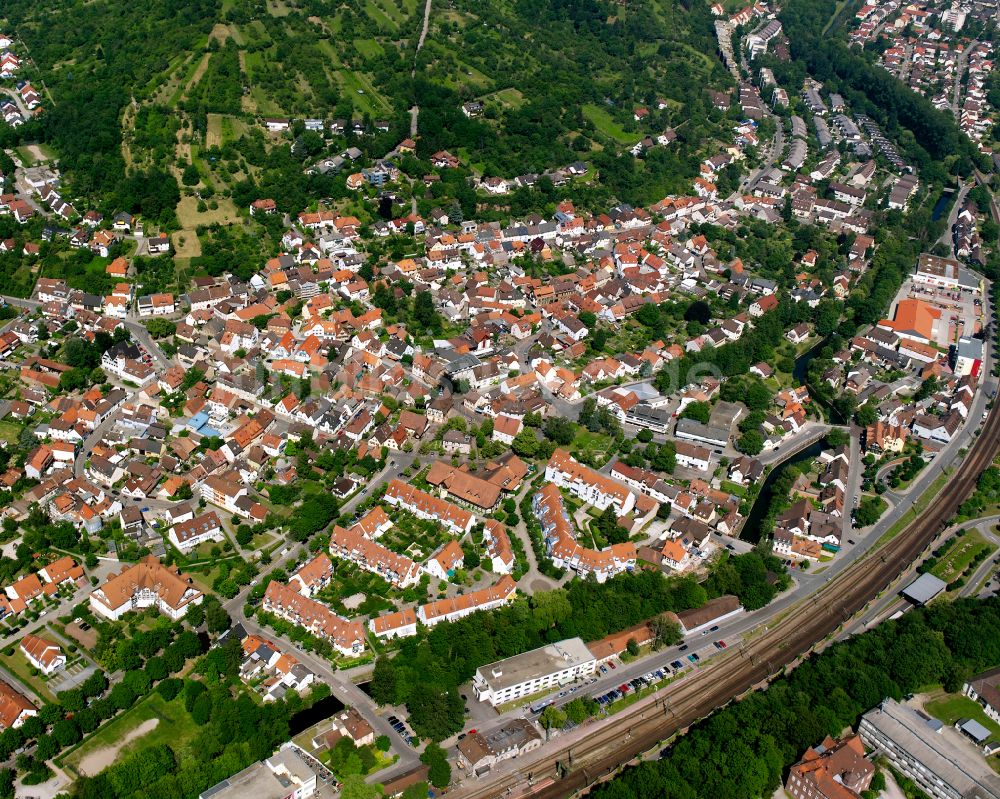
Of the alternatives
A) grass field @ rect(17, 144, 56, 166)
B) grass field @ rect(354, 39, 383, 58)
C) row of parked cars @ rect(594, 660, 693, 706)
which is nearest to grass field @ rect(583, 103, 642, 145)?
grass field @ rect(354, 39, 383, 58)

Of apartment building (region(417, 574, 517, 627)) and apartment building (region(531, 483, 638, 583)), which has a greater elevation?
apartment building (region(531, 483, 638, 583))

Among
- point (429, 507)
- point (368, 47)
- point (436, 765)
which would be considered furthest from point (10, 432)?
point (368, 47)

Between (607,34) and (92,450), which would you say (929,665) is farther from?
(607,34)

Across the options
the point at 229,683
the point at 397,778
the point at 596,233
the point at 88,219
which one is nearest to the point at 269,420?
the point at 229,683

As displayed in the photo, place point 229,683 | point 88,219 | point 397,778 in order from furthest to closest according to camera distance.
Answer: point 88,219 < point 229,683 < point 397,778

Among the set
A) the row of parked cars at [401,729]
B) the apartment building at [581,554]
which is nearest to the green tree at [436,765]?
the row of parked cars at [401,729]

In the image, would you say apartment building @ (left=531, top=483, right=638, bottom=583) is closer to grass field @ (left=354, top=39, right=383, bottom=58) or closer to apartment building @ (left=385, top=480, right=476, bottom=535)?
apartment building @ (left=385, top=480, right=476, bottom=535)
